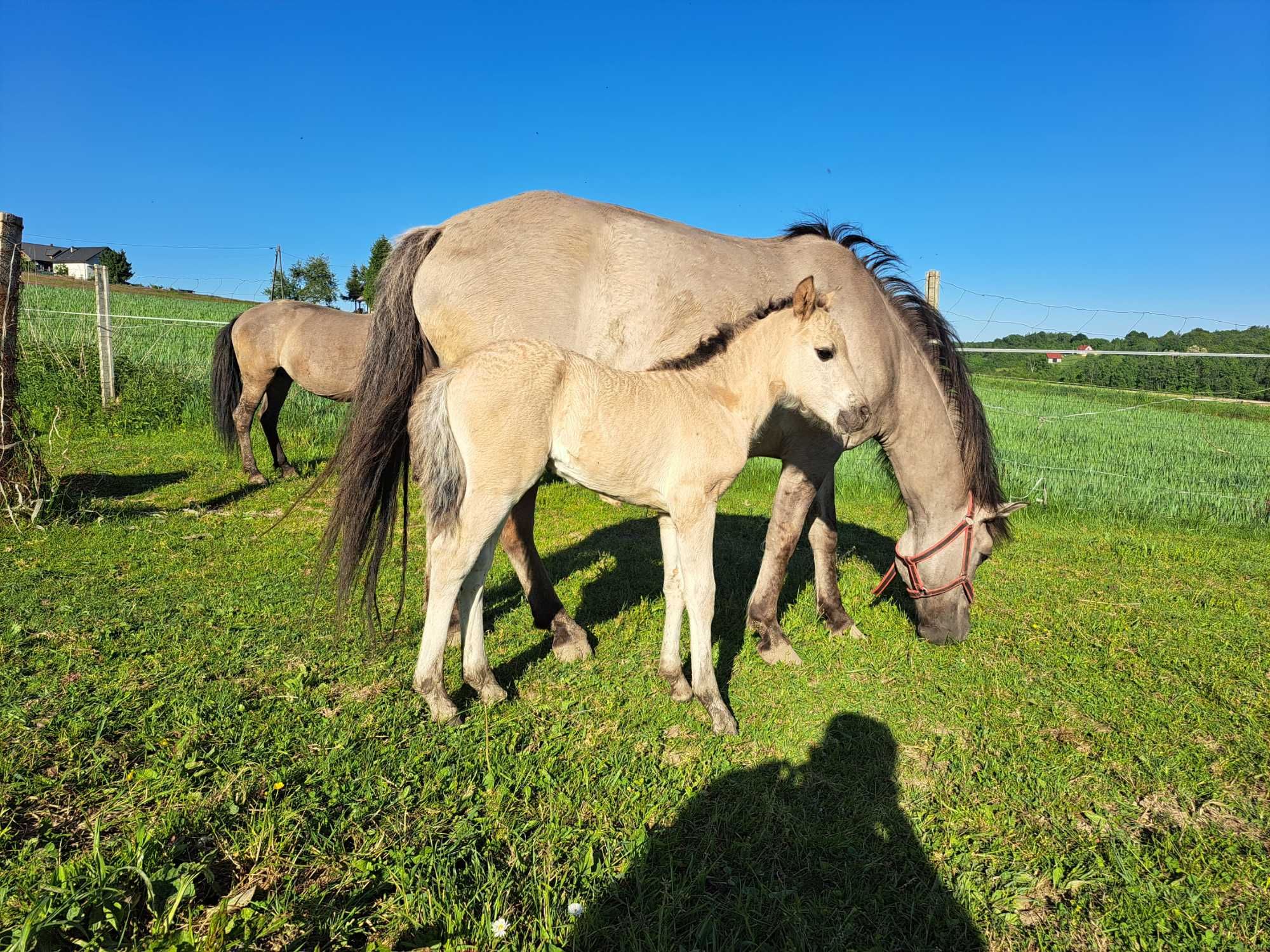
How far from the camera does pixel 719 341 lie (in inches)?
138

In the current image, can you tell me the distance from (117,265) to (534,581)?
245ft

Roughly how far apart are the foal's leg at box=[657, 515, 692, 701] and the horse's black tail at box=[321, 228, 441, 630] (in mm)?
1423

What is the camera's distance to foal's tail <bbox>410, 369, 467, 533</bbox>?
305 centimetres

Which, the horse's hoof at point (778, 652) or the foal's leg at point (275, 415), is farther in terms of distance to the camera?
the foal's leg at point (275, 415)

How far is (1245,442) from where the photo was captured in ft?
38.7

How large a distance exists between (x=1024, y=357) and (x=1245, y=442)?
6.94 meters

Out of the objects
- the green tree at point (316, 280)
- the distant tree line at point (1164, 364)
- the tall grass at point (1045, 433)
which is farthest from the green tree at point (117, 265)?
the distant tree line at point (1164, 364)

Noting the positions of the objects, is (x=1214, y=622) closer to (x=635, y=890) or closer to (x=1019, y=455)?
(x=635, y=890)

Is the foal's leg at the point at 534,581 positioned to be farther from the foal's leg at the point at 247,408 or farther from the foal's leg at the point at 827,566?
the foal's leg at the point at 247,408

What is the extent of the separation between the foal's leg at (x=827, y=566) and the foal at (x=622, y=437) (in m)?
1.58

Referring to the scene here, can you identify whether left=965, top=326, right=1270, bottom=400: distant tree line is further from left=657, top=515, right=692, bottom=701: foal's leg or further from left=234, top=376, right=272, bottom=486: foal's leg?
left=234, top=376, right=272, bottom=486: foal's leg

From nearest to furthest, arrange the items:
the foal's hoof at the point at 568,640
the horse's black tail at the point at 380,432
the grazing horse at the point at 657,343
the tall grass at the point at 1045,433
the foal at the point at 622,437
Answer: the foal at the point at 622,437, the horse's black tail at the point at 380,432, the grazing horse at the point at 657,343, the foal's hoof at the point at 568,640, the tall grass at the point at 1045,433

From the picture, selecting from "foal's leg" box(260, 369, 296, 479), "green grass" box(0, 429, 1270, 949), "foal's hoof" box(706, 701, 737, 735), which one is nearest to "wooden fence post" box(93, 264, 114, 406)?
"foal's leg" box(260, 369, 296, 479)

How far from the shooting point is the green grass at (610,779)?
2.17 meters
